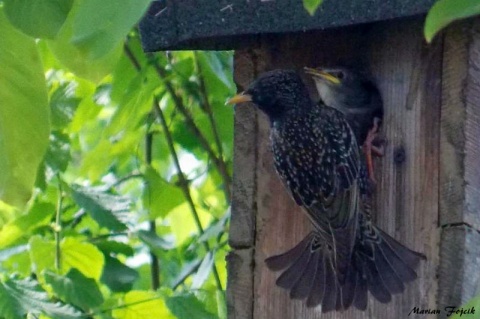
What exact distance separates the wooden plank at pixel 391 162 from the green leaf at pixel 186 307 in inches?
7.2

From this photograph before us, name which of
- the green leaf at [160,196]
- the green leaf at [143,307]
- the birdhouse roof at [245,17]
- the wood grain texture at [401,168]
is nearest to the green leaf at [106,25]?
the birdhouse roof at [245,17]

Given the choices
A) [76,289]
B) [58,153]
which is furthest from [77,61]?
Answer: [58,153]

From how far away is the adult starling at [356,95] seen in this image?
2.31 metres

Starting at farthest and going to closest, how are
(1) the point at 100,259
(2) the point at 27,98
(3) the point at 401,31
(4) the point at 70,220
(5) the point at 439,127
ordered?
1. (4) the point at 70,220
2. (1) the point at 100,259
3. (3) the point at 401,31
4. (5) the point at 439,127
5. (2) the point at 27,98

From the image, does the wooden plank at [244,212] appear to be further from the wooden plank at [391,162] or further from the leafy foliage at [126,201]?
the leafy foliage at [126,201]

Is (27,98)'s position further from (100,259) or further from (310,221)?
(100,259)

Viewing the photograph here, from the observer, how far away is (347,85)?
2.33 metres

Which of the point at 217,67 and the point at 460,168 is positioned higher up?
the point at 217,67

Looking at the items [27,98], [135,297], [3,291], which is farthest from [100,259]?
[27,98]

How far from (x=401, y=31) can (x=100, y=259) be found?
1.10 m

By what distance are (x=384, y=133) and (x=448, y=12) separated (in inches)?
55.0

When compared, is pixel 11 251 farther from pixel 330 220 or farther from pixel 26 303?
pixel 330 220

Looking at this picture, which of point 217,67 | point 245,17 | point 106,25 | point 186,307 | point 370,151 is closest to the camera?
point 106,25

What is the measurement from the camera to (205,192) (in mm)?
3475
